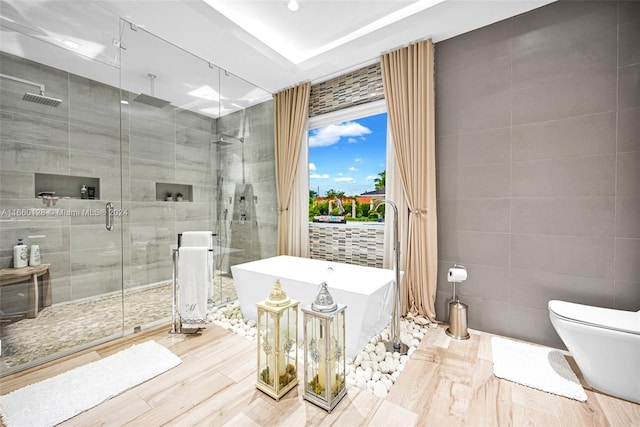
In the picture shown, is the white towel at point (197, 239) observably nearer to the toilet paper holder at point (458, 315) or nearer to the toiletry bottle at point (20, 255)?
the toiletry bottle at point (20, 255)

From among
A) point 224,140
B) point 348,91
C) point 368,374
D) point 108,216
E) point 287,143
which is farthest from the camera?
point 287,143

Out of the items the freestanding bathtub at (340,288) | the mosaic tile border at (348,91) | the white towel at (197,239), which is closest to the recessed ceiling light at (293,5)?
the mosaic tile border at (348,91)

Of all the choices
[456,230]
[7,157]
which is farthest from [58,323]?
[456,230]

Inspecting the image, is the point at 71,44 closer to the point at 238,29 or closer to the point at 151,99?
the point at 151,99

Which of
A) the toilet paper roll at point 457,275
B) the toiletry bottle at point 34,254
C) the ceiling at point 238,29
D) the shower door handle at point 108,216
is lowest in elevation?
the toilet paper roll at point 457,275

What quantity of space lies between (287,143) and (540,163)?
8.94 ft

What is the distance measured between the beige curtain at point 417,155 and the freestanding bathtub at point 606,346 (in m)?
1.03

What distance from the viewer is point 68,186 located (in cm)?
233

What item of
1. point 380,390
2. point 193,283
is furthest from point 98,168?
point 380,390

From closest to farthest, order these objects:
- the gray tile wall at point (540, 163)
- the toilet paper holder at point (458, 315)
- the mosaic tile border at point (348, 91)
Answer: the gray tile wall at point (540, 163), the toilet paper holder at point (458, 315), the mosaic tile border at point (348, 91)

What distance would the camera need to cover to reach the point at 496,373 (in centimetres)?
185

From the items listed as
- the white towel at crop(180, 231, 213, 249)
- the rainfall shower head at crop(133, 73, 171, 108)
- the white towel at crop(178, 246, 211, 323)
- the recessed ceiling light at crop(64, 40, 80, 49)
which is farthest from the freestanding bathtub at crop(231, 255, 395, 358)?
the recessed ceiling light at crop(64, 40, 80, 49)

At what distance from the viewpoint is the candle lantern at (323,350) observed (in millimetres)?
1489

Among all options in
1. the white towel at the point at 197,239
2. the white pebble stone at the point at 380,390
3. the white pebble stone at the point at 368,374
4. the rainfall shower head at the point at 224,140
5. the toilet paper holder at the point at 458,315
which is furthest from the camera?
the rainfall shower head at the point at 224,140
